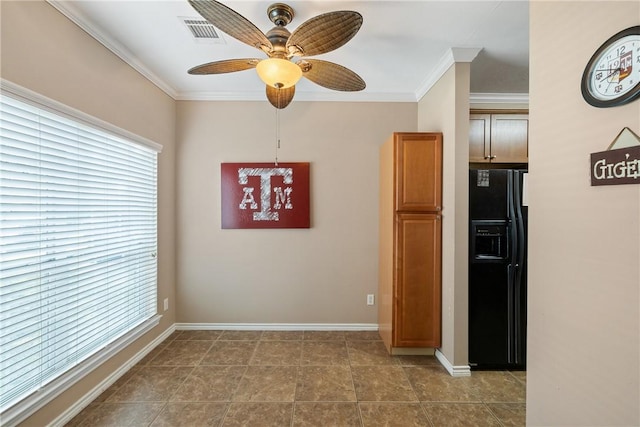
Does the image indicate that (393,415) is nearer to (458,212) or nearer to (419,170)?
(458,212)

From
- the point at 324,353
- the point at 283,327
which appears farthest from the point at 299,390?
the point at 283,327

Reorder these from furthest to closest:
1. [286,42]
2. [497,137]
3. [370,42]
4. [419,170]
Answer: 1. [497,137]
2. [419,170]
3. [370,42]
4. [286,42]

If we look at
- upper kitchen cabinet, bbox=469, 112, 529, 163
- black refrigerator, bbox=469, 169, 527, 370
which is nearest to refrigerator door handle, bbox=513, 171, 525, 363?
black refrigerator, bbox=469, 169, 527, 370

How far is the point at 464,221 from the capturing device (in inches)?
88.5

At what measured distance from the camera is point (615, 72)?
2.94 ft

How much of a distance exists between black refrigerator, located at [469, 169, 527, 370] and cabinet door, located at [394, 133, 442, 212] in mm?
299

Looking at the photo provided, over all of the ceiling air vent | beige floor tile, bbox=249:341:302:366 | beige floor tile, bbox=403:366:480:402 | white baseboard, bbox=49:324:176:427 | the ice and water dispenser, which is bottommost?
beige floor tile, bbox=403:366:480:402

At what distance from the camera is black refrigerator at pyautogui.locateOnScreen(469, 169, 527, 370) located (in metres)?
2.31

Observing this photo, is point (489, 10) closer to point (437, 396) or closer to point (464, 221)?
point (464, 221)

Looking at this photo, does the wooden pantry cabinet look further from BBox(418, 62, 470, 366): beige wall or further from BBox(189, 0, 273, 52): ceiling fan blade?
BBox(189, 0, 273, 52): ceiling fan blade

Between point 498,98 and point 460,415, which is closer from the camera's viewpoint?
point 460,415

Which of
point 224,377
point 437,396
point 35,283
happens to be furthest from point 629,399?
point 35,283

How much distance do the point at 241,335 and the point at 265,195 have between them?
1592 mm

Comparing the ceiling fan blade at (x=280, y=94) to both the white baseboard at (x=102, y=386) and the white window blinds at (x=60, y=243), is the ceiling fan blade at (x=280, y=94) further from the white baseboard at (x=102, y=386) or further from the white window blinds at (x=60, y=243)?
the white baseboard at (x=102, y=386)
